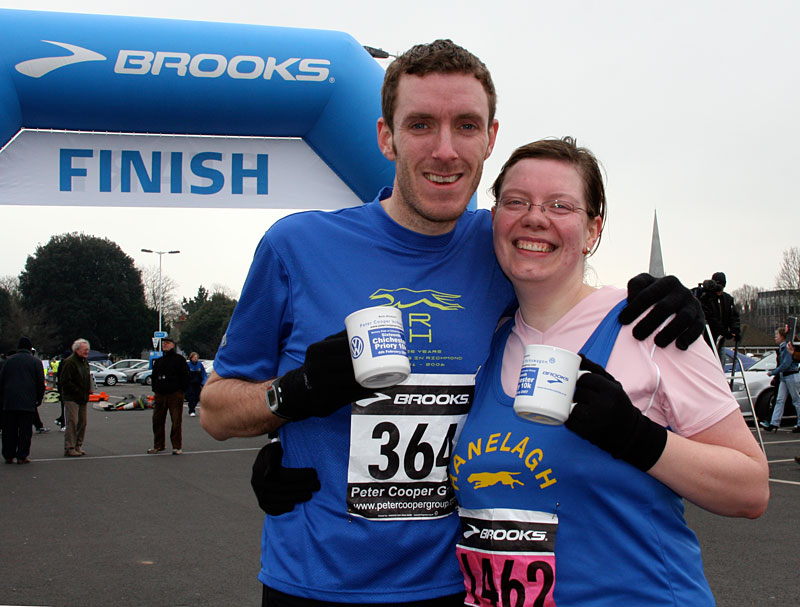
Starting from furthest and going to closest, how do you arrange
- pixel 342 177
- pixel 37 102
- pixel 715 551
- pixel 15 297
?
pixel 15 297 → pixel 342 177 → pixel 37 102 → pixel 715 551

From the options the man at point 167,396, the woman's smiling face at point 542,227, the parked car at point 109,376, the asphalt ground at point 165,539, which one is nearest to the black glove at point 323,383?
the woman's smiling face at point 542,227

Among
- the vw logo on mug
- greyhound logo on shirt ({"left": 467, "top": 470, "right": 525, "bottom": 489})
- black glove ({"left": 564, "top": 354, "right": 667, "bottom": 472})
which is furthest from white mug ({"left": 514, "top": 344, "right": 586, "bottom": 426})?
the vw logo on mug

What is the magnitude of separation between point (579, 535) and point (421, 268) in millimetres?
808

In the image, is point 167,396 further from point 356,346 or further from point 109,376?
point 109,376

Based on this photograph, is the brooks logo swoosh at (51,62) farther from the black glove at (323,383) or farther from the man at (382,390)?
the black glove at (323,383)

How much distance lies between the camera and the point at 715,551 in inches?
207

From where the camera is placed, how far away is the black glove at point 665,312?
178cm

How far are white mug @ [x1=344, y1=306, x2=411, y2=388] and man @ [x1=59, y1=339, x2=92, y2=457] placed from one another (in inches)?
419

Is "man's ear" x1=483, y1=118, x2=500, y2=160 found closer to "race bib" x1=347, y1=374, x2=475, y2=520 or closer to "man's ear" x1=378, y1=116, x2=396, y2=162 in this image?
"man's ear" x1=378, y1=116, x2=396, y2=162

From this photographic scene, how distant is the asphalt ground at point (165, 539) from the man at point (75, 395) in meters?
1.18

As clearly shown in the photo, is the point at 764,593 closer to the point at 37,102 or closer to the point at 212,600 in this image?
the point at 212,600

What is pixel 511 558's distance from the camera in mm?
1770

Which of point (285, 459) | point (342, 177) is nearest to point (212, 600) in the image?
point (285, 459)

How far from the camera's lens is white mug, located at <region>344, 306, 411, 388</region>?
5.42ft
